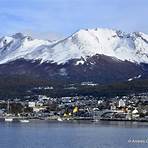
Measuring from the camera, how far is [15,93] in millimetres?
148125

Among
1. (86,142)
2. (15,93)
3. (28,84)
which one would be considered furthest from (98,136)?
(28,84)

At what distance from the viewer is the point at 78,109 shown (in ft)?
381

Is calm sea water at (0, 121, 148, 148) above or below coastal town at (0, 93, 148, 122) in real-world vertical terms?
below

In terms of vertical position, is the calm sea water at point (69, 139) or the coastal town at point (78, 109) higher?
the coastal town at point (78, 109)

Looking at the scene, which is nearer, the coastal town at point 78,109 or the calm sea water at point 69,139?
the calm sea water at point 69,139

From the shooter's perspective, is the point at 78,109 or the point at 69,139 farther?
the point at 78,109

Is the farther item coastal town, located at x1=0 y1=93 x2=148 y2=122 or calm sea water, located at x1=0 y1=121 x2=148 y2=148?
coastal town, located at x1=0 y1=93 x2=148 y2=122

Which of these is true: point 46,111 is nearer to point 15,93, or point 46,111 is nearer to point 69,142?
point 15,93

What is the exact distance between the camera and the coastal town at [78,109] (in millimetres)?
103750

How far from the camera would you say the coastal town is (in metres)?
104

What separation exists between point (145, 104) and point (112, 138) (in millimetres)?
58713

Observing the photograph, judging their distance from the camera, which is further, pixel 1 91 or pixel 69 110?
pixel 1 91

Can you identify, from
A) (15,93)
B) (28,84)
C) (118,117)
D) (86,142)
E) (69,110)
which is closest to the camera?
(86,142)

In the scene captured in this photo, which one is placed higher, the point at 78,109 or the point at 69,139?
the point at 78,109
